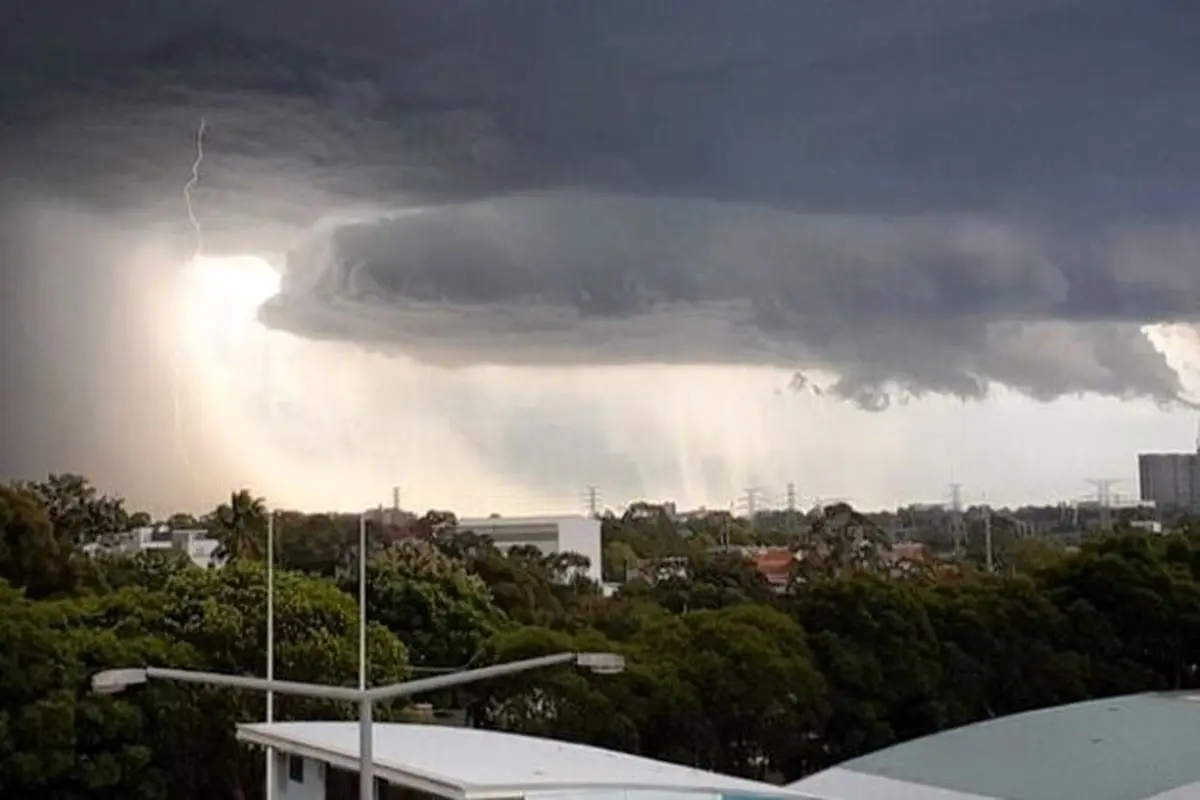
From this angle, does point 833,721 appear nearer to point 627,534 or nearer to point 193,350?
point 627,534

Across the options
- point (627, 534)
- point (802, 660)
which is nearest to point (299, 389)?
point (627, 534)

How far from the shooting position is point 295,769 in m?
9.17

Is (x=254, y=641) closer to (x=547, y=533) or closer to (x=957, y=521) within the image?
(x=547, y=533)

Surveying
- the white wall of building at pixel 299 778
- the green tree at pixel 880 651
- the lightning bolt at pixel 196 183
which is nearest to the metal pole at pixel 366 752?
the white wall of building at pixel 299 778

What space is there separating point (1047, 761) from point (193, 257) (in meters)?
6.28

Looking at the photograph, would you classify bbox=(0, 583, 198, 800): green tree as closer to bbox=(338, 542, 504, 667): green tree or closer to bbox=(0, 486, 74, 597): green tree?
bbox=(0, 486, 74, 597): green tree

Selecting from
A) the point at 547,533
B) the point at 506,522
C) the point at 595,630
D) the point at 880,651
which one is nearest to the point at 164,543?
the point at 506,522

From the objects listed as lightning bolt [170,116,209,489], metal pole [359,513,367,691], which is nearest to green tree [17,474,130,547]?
lightning bolt [170,116,209,489]

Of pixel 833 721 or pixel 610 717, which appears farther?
pixel 833 721

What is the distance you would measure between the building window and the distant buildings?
3.08 m

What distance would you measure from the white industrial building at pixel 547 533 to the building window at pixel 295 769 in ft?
10.7

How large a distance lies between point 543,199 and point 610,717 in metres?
3.53

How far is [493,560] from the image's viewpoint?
1241cm

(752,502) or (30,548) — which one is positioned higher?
(752,502)
